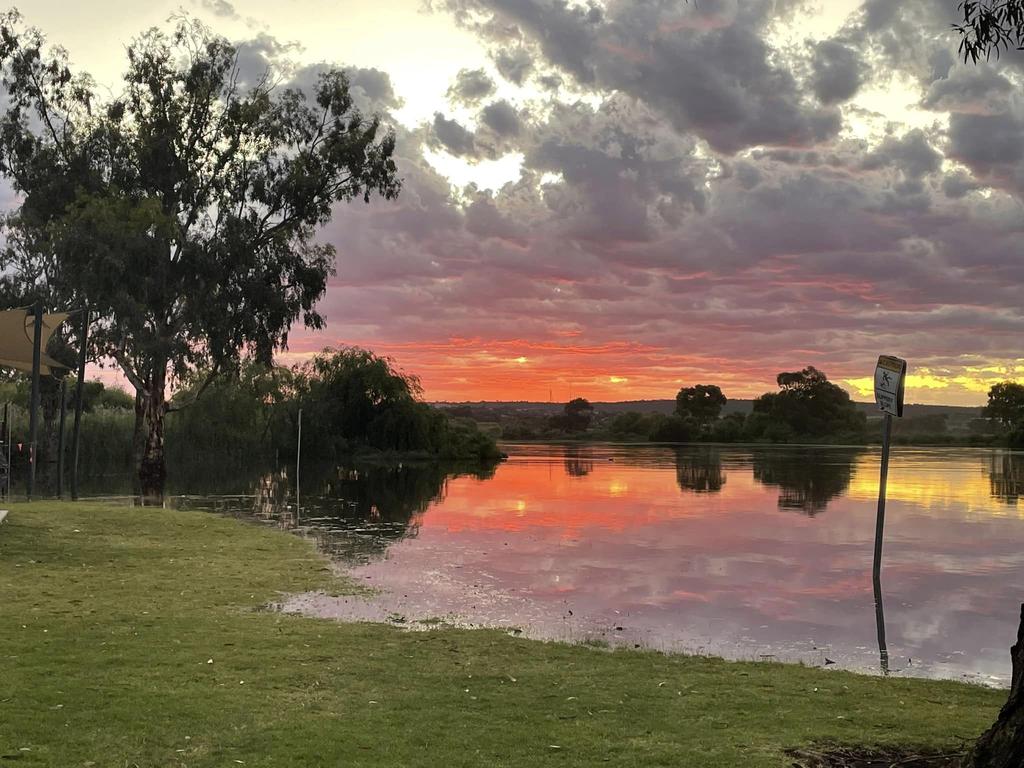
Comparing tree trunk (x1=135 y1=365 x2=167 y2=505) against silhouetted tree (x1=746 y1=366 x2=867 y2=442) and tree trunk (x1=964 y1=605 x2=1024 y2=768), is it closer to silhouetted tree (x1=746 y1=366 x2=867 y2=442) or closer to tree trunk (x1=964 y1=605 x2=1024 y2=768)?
tree trunk (x1=964 y1=605 x2=1024 y2=768)

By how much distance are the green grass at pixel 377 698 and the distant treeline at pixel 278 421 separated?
3758cm

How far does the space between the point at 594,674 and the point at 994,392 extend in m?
120

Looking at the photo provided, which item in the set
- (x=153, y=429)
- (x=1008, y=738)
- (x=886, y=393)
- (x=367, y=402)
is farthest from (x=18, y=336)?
(x=367, y=402)

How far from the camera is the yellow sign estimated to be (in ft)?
47.2

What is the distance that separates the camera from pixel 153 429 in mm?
37562

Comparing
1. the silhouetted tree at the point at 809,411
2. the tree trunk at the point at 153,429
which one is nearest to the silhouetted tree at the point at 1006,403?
the silhouetted tree at the point at 809,411

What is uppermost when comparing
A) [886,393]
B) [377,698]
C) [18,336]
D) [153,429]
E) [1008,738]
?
[18,336]

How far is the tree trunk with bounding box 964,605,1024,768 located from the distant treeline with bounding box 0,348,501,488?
143 feet

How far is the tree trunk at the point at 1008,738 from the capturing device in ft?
14.1

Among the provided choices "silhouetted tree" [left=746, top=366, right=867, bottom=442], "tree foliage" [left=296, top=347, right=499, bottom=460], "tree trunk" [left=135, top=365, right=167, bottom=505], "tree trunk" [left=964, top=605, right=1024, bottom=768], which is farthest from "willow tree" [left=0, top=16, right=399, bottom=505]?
"silhouetted tree" [left=746, top=366, right=867, bottom=442]

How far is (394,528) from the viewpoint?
69.5ft

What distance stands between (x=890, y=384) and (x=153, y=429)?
31.1 meters

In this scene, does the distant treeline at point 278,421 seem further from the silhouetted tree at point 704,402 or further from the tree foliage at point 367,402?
the silhouetted tree at point 704,402

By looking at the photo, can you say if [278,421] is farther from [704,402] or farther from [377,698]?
[704,402]
